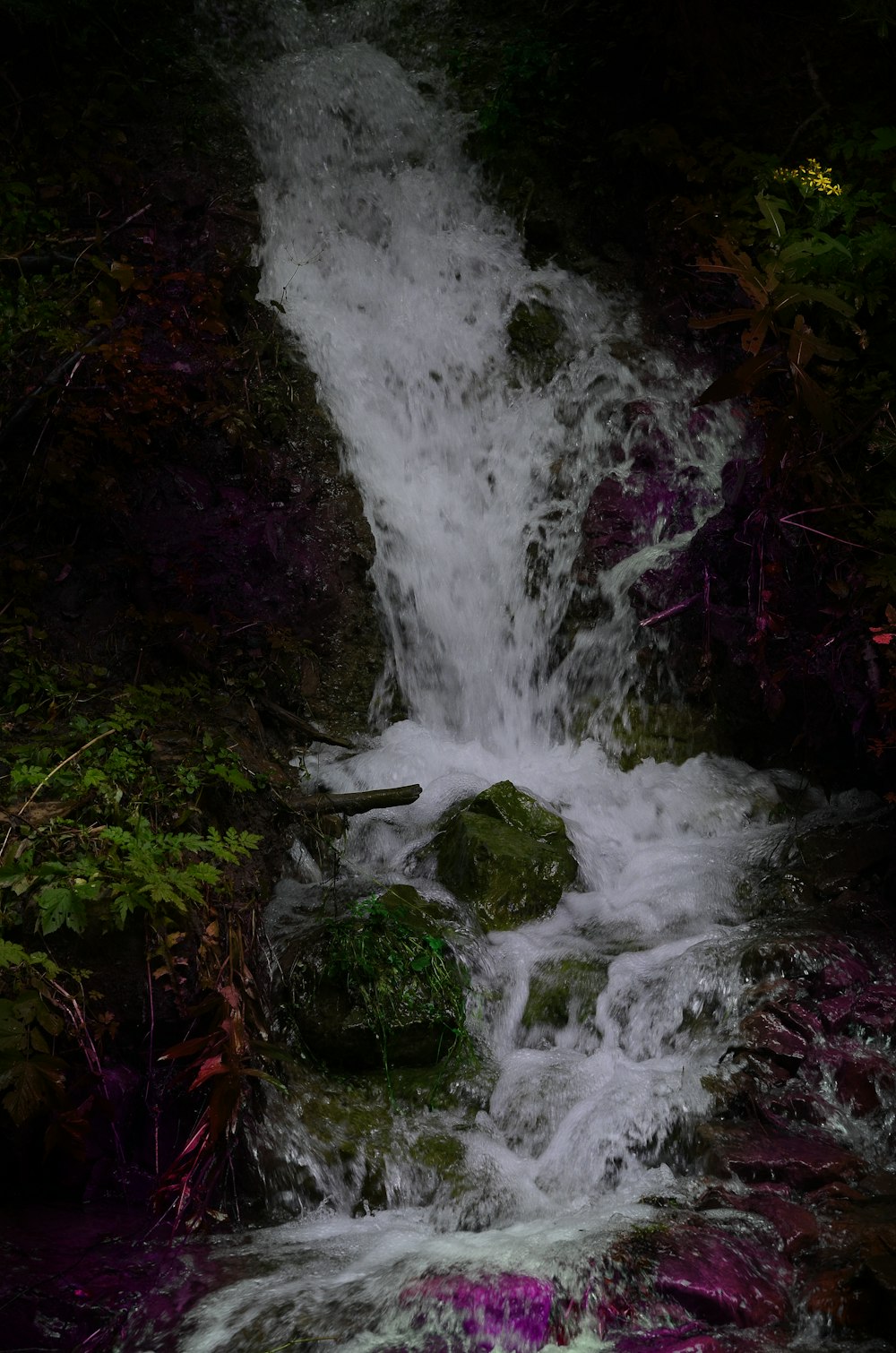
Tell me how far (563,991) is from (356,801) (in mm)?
1249

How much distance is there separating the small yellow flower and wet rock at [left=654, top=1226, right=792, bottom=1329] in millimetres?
6024

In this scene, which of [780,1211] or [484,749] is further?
[484,749]

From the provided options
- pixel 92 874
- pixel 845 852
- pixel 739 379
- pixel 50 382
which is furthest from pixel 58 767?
pixel 845 852

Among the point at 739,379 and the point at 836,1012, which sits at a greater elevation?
the point at 739,379

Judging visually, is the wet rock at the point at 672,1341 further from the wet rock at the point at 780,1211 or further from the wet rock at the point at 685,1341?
the wet rock at the point at 780,1211

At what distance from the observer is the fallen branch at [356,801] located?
177 inches

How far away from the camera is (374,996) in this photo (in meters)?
3.68

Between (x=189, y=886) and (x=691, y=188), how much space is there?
622 centimetres

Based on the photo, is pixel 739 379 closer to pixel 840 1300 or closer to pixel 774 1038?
pixel 774 1038

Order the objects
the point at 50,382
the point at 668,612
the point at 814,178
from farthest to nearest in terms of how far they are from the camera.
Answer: the point at 814,178 → the point at 668,612 → the point at 50,382

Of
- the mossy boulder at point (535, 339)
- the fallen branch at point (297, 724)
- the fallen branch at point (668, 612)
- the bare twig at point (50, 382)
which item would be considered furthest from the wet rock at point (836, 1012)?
the mossy boulder at point (535, 339)

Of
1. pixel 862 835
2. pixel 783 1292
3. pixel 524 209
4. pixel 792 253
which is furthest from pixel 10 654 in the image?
pixel 524 209

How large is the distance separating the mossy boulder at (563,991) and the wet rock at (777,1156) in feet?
2.47

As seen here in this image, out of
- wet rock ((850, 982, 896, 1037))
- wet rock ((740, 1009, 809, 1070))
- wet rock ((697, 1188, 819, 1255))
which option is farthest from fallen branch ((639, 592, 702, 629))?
wet rock ((697, 1188, 819, 1255))
